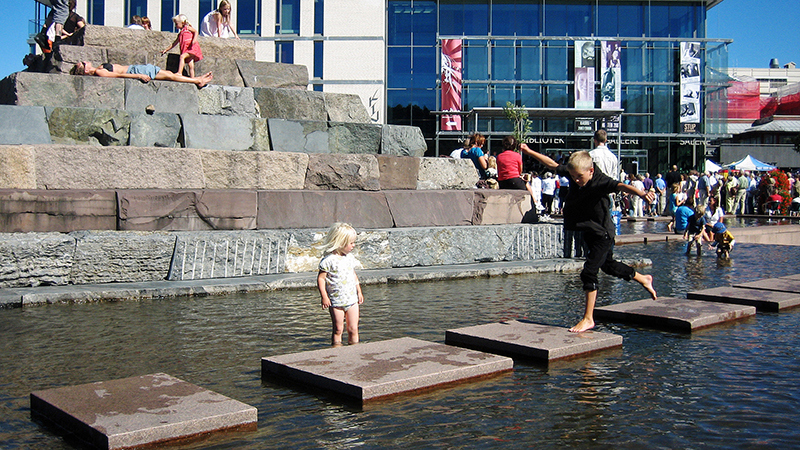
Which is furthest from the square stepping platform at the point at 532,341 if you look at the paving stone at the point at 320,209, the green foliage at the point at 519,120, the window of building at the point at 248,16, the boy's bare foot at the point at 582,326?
the window of building at the point at 248,16

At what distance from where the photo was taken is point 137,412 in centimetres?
341

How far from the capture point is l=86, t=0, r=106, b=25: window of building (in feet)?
121

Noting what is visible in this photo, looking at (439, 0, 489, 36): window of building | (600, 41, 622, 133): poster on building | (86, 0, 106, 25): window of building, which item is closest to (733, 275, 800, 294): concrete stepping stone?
(600, 41, 622, 133): poster on building

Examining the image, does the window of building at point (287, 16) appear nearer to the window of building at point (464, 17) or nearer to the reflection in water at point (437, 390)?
the window of building at point (464, 17)

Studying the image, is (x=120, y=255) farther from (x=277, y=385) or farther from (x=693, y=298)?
(x=693, y=298)

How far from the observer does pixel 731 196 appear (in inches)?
1073

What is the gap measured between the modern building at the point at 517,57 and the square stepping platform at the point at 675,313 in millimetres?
31104

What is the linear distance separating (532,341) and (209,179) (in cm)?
530

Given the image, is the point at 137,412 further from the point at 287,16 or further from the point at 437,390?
the point at 287,16

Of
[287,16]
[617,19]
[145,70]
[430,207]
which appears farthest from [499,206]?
[617,19]

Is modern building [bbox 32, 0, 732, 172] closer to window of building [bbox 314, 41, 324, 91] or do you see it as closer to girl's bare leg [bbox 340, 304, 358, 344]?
window of building [bbox 314, 41, 324, 91]

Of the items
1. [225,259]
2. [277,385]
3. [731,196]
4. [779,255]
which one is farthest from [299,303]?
[731,196]

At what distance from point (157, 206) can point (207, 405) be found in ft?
16.5

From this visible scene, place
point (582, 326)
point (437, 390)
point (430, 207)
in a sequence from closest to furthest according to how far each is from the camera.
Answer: point (437, 390)
point (582, 326)
point (430, 207)
